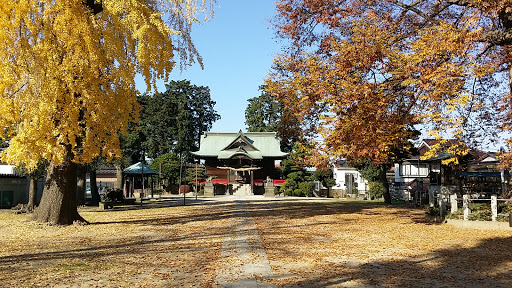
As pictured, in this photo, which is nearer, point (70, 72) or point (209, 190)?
point (70, 72)

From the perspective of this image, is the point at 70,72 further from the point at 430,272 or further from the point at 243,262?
the point at 430,272

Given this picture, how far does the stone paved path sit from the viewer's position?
260 inches

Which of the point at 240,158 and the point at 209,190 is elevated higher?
the point at 240,158

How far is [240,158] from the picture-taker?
5006 cm

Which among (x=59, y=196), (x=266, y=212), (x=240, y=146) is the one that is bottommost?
(x=266, y=212)

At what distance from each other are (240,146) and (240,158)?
2.82 meters

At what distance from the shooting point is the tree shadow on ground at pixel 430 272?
21.6 ft

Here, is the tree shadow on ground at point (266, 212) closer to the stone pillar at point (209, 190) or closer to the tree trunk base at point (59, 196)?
the tree trunk base at point (59, 196)

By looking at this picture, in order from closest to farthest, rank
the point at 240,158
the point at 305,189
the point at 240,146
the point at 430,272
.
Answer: the point at 430,272 → the point at 305,189 → the point at 240,158 → the point at 240,146

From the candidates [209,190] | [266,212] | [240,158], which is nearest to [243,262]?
[266,212]

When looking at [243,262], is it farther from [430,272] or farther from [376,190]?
[376,190]

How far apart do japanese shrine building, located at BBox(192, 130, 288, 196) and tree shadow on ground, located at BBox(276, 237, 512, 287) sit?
38801mm

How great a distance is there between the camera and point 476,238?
39.9ft

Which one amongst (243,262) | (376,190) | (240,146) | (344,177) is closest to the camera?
(243,262)
